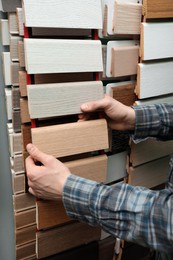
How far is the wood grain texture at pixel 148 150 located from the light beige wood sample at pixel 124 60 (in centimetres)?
27

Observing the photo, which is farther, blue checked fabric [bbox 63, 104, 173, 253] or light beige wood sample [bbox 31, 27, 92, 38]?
light beige wood sample [bbox 31, 27, 92, 38]

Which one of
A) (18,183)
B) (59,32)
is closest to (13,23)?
(59,32)

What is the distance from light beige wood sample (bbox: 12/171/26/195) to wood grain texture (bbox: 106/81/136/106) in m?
0.44

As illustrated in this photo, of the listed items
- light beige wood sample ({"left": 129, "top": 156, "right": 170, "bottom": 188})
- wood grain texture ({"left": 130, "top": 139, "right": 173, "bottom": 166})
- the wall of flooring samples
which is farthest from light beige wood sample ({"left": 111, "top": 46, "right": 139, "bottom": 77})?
light beige wood sample ({"left": 129, "top": 156, "right": 170, "bottom": 188})

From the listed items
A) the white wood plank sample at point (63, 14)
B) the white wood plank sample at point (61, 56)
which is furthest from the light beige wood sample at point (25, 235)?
the white wood plank sample at point (63, 14)

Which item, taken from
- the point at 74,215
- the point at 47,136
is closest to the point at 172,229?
the point at 74,215

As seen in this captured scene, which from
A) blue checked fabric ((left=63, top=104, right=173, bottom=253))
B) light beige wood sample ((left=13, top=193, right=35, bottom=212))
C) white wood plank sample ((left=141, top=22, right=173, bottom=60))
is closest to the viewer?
blue checked fabric ((left=63, top=104, right=173, bottom=253))

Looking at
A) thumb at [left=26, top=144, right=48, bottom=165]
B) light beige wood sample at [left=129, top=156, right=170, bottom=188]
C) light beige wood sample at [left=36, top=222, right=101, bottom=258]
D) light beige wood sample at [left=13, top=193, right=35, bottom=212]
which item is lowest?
light beige wood sample at [left=36, top=222, right=101, bottom=258]

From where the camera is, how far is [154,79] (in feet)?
3.27

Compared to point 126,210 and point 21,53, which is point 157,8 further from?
point 126,210

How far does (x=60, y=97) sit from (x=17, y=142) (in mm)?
293

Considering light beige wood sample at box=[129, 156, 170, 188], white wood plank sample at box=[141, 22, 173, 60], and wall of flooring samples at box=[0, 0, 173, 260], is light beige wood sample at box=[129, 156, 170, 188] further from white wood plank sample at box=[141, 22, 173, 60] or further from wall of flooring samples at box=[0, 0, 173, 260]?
white wood plank sample at box=[141, 22, 173, 60]

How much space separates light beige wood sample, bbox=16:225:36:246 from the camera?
111cm

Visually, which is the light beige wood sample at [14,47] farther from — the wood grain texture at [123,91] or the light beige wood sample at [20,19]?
the wood grain texture at [123,91]
